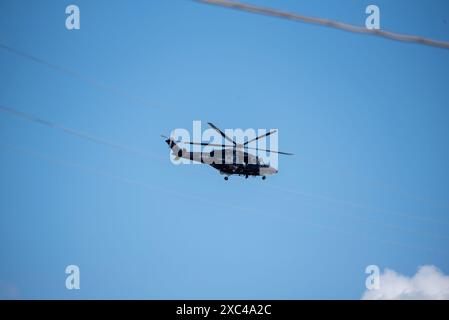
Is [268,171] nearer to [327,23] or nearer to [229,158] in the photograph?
[229,158]

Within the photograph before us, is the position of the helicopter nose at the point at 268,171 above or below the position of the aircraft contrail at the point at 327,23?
above

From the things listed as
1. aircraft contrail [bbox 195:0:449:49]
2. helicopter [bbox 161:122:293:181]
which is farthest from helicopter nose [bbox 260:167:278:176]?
aircraft contrail [bbox 195:0:449:49]

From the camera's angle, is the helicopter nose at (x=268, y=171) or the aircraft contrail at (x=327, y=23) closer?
the aircraft contrail at (x=327, y=23)

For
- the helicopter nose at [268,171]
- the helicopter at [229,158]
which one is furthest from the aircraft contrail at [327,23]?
the helicopter nose at [268,171]

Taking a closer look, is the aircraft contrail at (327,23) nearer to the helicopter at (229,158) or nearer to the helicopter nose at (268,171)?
the helicopter at (229,158)

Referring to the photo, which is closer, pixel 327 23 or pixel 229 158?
pixel 327 23

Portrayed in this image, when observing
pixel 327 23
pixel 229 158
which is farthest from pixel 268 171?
pixel 327 23

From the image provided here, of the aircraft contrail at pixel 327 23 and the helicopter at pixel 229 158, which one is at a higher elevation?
the helicopter at pixel 229 158

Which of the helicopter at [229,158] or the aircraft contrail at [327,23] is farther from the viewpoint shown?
the helicopter at [229,158]
